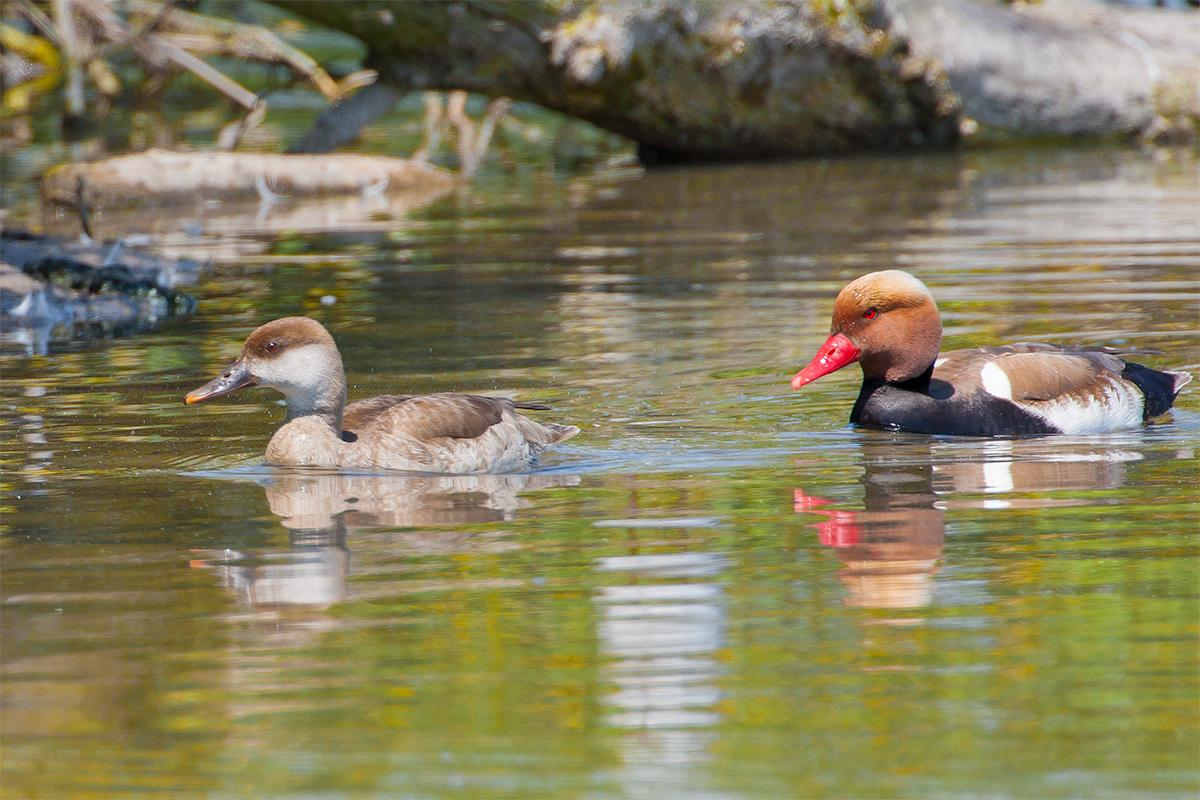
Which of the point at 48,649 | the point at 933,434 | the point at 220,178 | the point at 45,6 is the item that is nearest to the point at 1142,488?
the point at 933,434

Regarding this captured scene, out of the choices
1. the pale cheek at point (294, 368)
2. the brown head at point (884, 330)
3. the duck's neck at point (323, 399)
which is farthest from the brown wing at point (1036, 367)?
the pale cheek at point (294, 368)

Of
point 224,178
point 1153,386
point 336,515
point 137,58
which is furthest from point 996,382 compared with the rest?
point 137,58

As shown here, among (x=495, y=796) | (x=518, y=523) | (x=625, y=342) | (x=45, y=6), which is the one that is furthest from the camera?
(x=45, y=6)

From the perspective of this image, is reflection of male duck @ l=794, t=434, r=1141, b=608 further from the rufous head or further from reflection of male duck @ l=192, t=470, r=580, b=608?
the rufous head

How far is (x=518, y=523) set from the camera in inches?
251

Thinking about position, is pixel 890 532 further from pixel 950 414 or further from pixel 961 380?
pixel 961 380

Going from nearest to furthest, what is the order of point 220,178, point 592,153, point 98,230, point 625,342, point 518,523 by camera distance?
point 518,523
point 625,342
point 98,230
point 220,178
point 592,153

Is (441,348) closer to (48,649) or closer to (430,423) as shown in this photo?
(430,423)

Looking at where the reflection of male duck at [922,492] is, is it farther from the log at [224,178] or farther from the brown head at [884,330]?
the log at [224,178]

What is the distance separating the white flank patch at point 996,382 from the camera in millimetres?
7738

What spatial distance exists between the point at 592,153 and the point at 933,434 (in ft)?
54.0

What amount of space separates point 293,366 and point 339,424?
0.35m

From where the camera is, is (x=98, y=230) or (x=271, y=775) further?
(x=98, y=230)

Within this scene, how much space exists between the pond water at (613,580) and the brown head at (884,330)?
14.1 inches
